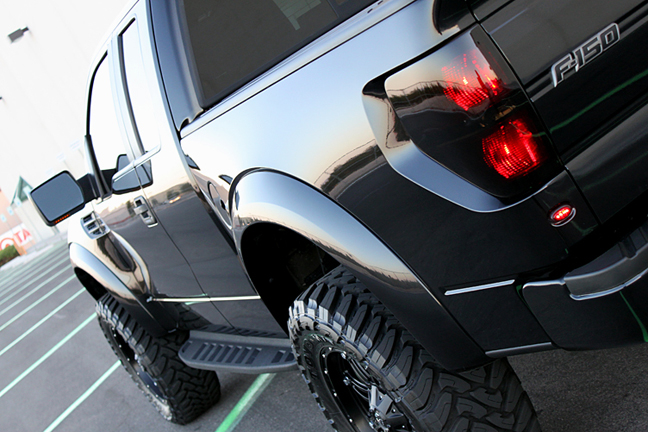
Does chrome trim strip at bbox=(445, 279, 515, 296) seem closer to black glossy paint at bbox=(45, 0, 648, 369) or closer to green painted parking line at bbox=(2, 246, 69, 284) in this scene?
black glossy paint at bbox=(45, 0, 648, 369)

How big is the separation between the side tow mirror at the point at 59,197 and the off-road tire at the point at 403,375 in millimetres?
1751

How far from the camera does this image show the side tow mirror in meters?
2.90

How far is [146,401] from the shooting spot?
163 inches

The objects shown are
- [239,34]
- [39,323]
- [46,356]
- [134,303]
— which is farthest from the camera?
[39,323]

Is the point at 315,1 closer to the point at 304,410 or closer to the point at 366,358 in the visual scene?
the point at 366,358

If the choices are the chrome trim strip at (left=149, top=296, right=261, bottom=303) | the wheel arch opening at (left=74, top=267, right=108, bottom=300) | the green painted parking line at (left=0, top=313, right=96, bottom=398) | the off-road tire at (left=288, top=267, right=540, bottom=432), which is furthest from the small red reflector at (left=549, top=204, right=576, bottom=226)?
the green painted parking line at (left=0, top=313, right=96, bottom=398)

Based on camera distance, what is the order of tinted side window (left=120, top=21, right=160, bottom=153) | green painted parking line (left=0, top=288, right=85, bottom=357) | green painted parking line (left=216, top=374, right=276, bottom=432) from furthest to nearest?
green painted parking line (left=0, top=288, right=85, bottom=357) < green painted parking line (left=216, top=374, right=276, bottom=432) < tinted side window (left=120, top=21, right=160, bottom=153)

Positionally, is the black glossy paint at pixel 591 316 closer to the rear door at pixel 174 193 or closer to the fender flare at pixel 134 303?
the rear door at pixel 174 193

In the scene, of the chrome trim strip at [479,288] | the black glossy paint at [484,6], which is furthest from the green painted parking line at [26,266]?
the black glossy paint at [484,6]

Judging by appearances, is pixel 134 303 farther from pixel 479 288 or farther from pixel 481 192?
pixel 481 192

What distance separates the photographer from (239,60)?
192 centimetres

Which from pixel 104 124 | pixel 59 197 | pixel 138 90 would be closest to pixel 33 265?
Result: pixel 59 197

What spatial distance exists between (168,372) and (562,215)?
2.79m

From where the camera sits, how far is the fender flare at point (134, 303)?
10.3ft
